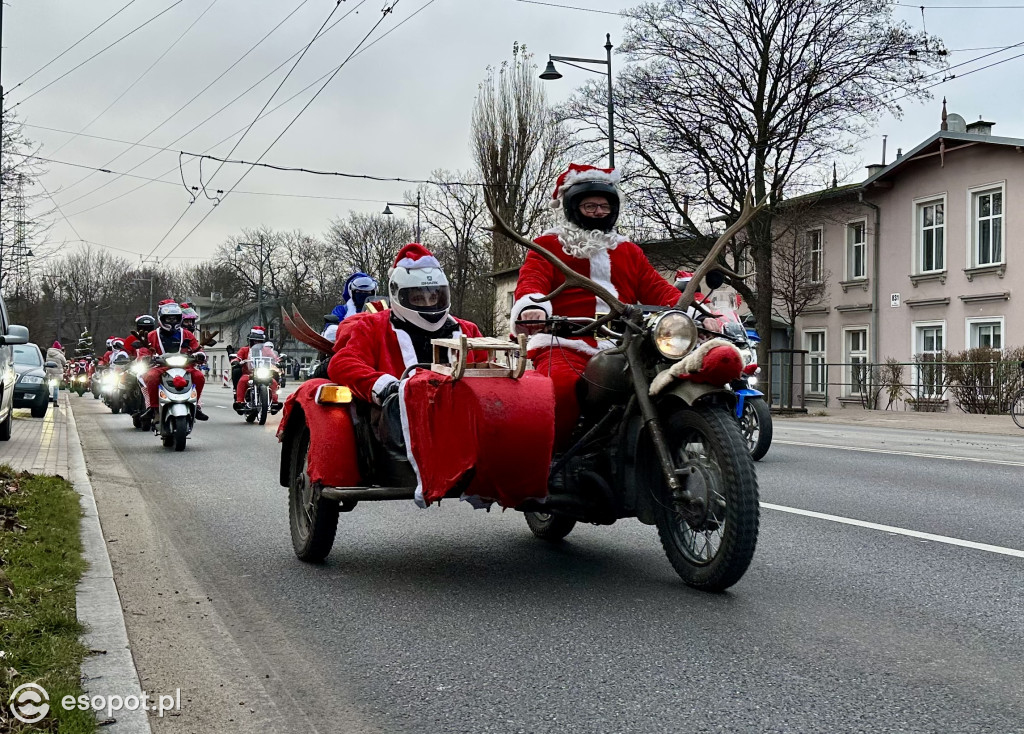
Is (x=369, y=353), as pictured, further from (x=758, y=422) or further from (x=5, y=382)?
(x=5, y=382)

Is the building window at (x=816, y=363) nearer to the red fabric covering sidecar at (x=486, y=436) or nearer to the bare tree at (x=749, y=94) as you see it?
the bare tree at (x=749, y=94)

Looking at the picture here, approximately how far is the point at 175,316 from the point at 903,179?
23839mm

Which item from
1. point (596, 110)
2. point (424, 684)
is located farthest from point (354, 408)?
point (596, 110)

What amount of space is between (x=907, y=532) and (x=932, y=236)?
26.6 m

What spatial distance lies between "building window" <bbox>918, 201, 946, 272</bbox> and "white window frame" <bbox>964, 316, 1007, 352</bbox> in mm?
1953

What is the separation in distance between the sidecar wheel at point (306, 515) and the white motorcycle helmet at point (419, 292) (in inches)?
36.0

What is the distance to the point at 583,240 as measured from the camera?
6.02 meters

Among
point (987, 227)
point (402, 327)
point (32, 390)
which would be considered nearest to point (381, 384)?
point (402, 327)

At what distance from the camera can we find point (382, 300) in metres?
6.69

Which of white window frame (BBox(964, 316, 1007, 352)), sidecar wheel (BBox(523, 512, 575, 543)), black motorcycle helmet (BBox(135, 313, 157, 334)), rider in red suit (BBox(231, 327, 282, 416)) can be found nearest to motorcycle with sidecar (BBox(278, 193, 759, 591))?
sidecar wheel (BBox(523, 512, 575, 543))

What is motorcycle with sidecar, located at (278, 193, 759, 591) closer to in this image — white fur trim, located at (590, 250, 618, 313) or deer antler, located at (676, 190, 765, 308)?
deer antler, located at (676, 190, 765, 308)

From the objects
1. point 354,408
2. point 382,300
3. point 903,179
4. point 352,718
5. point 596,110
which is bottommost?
point 352,718

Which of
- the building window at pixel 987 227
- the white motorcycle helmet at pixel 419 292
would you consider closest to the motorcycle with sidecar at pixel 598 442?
the white motorcycle helmet at pixel 419 292

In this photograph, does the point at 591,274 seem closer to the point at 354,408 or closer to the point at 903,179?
the point at 354,408
